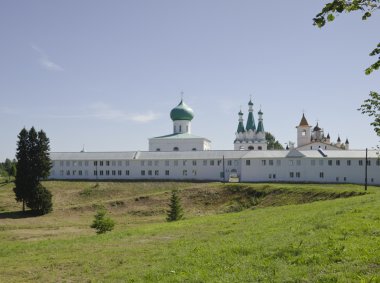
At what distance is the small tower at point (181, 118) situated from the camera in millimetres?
90438

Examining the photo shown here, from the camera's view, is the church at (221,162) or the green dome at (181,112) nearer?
the church at (221,162)

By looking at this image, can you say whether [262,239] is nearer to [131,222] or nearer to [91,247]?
[91,247]

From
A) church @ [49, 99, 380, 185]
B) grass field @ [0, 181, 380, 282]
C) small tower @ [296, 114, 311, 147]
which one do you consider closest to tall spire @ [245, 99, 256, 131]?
church @ [49, 99, 380, 185]

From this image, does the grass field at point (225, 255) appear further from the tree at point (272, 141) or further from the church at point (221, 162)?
the tree at point (272, 141)

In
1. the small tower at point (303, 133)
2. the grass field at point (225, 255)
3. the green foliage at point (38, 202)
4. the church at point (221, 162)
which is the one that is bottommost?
the green foliage at point (38, 202)

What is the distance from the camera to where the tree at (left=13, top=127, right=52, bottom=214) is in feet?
173

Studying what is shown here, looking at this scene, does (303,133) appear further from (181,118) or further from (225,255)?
(225,255)

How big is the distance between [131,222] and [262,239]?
30.8m

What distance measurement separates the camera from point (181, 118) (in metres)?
90.6

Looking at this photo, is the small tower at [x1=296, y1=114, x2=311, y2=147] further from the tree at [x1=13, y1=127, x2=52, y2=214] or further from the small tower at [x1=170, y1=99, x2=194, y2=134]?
the tree at [x1=13, y1=127, x2=52, y2=214]

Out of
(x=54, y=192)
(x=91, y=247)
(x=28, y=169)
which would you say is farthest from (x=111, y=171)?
(x=91, y=247)

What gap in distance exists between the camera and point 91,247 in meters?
20.8

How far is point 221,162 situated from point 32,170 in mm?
32010

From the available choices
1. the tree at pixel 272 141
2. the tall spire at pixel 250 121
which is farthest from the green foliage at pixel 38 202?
the tree at pixel 272 141
